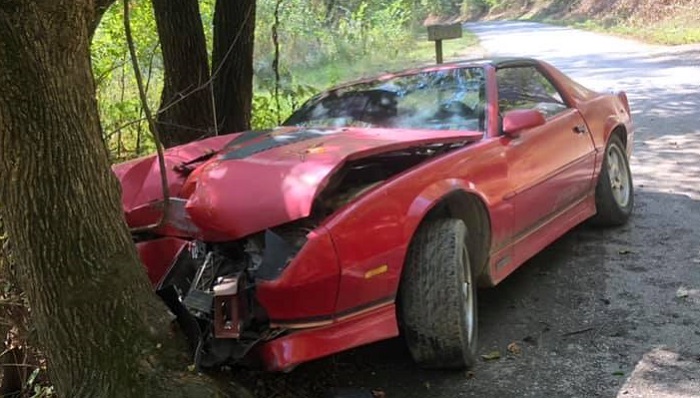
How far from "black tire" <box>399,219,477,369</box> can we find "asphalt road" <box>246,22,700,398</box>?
16cm

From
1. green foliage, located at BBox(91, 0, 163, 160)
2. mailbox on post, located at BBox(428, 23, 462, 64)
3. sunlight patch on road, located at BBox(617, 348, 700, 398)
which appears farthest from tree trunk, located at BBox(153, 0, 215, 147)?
sunlight patch on road, located at BBox(617, 348, 700, 398)

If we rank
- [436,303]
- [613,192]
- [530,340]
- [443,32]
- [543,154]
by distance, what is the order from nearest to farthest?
[436,303]
[530,340]
[543,154]
[613,192]
[443,32]

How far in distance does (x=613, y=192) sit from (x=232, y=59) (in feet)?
13.2

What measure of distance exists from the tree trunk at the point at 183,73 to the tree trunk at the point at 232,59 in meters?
0.26

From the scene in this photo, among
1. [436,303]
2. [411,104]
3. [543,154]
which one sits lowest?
[436,303]

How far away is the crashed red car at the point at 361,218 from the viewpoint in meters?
3.30

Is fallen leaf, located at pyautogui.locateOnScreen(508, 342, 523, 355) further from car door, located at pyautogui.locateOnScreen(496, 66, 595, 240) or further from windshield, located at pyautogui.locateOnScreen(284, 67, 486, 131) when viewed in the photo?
windshield, located at pyautogui.locateOnScreen(284, 67, 486, 131)

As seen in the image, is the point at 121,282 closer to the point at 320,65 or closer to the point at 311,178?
the point at 311,178

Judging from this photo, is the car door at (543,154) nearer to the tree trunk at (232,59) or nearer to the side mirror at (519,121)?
the side mirror at (519,121)

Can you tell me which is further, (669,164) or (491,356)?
(669,164)

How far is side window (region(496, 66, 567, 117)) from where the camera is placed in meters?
5.18

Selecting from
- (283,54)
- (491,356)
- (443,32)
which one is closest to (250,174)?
(491,356)

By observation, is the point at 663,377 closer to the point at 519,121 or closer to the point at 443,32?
the point at 519,121

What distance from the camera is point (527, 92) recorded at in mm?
5508
